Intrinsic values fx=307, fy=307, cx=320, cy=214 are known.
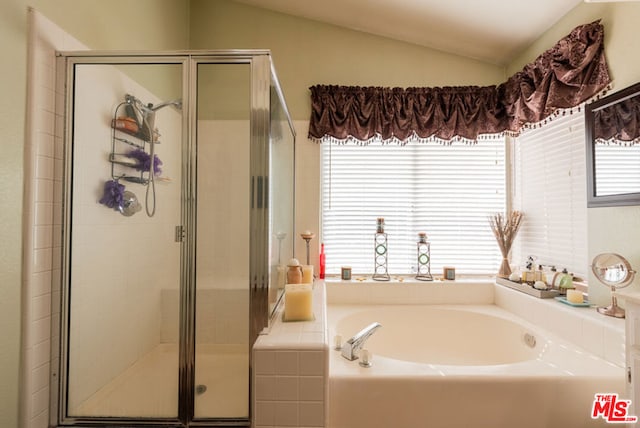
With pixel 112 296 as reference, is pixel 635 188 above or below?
above

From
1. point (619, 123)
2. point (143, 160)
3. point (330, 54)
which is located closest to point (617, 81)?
point (619, 123)

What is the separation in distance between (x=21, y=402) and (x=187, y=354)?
613mm

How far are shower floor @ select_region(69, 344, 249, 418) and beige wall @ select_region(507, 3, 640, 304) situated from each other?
184 centimetres

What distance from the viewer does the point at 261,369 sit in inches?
44.2

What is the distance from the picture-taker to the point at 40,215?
1.25 metres

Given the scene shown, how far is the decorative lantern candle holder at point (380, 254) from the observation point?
2400 mm

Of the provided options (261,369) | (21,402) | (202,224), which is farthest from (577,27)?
(21,402)

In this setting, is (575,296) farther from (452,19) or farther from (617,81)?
(452,19)

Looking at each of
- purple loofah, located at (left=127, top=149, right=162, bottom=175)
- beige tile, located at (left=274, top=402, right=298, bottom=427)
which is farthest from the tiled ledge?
purple loofah, located at (left=127, top=149, right=162, bottom=175)

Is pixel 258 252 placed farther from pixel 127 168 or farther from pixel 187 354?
pixel 127 168

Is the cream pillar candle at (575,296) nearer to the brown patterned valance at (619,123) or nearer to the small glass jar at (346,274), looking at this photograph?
the brown patterned valance at (619,123)

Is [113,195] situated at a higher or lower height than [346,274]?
higher

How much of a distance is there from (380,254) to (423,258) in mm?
337

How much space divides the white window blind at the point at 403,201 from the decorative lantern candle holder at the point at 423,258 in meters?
0.07
